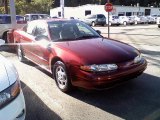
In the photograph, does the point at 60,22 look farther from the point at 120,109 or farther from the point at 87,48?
the point at 120,109

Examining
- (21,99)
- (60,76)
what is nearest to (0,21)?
(60,76)

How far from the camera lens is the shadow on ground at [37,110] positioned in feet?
14.1

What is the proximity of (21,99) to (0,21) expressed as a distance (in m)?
10.5

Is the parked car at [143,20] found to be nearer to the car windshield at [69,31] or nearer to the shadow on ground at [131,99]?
the car windshield at [69,31]

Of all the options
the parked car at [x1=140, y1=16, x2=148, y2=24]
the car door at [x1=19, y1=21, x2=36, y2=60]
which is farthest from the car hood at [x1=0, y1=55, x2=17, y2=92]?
the parked car at [x1=140, y1=16, x2=148, y2=24]

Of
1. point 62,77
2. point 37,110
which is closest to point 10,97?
point 37,110

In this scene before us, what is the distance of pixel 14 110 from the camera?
→ 3.11 metres

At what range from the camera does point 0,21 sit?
13.0m

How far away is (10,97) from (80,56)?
2113 millimetres

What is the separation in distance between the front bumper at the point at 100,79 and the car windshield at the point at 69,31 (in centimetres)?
143

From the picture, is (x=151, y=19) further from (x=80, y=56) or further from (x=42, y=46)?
(x=80, y=56)

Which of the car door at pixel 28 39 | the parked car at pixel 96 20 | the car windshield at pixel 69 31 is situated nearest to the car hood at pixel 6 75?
the car windshield at pixel 69 31

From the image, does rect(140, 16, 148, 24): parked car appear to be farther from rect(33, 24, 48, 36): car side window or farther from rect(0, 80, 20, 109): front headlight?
rect(0, 80, 20, 109): front headlight

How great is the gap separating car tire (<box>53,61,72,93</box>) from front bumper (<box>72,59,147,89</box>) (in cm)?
23
